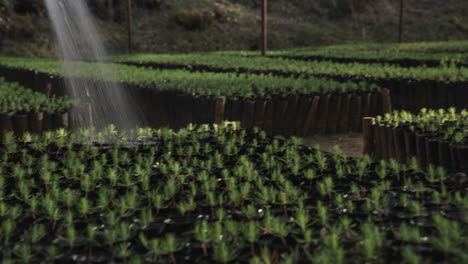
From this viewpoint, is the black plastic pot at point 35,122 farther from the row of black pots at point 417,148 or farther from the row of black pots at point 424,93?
the row of black pots at point 424,93

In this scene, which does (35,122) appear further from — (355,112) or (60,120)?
(355,112)

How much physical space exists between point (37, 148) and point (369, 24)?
151 ft

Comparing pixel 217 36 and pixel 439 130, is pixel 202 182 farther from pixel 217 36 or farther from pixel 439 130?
pixel 217 36

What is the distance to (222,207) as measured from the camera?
3.76 metres

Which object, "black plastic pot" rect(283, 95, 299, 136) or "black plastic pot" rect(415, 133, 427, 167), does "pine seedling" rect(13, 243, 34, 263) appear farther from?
"black plastic pot" rect(283, 95, 299, 136)

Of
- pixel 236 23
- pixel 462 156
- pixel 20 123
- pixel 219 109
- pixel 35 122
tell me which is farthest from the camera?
pixel 236 23

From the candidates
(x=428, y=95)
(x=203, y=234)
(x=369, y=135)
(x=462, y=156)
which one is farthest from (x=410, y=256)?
(x=428, y=95)

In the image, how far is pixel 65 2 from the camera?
4422cm

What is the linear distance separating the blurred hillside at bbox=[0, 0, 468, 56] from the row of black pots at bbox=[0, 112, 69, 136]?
84.5ft

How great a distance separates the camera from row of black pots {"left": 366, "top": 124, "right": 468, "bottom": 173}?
547 cm

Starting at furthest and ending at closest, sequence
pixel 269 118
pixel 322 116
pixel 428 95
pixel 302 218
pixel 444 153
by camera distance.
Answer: pixel 428 95 < pixel 322 116 < pixel 269 118 < pixel 444 153 < pixel 302 218

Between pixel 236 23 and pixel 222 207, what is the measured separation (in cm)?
3941

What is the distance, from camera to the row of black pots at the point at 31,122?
833cm

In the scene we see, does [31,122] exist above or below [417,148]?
above
